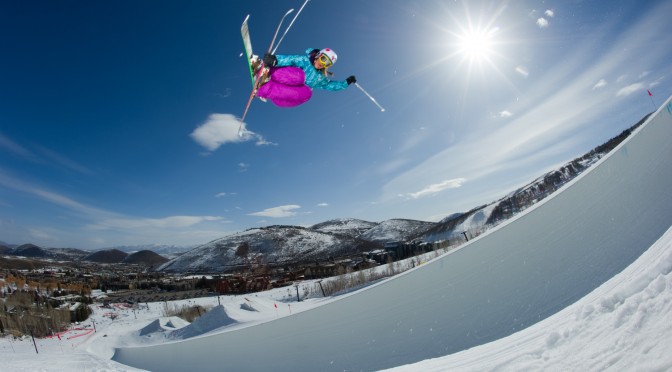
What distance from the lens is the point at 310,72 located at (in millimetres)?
3873

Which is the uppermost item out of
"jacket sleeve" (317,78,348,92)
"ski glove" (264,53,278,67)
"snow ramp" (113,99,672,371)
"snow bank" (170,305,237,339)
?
"ski glove" (264,53,278,67)

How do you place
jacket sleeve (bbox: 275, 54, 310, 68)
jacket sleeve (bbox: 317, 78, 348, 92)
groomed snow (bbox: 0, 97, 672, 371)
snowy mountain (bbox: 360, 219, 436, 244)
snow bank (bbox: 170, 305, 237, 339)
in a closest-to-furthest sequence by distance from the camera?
groomed snow (bbox: 0, 97, 672, 371), jacket sleeve (bbox: 275, 54, 310, 68), jacket sleeve (bbox: 317, 78, 348, 92), snow bank (bbox: 170, 305, 237, 339), snowy mountain (bbox: 360, 219, 436, 244)

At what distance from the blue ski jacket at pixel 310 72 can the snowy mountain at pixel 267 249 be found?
78.3 metres

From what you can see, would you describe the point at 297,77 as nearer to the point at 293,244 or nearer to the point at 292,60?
the point at 292,60

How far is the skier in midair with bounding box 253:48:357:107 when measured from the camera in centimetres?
376

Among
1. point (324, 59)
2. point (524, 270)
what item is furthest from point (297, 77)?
point (524, 270)

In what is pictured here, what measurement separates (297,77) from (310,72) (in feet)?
0.57

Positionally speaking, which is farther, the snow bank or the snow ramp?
the snow bank

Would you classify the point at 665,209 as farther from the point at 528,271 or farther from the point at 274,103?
the point at 274,103

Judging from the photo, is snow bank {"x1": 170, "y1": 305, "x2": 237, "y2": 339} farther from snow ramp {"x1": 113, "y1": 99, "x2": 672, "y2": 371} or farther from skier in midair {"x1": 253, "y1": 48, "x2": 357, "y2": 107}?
skier in midair {"x1": 253, "y1": 48, "x2": 357, "y2": 107}

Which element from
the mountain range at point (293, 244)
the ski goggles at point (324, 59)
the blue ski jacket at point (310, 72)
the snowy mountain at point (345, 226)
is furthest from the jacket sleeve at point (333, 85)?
the snowy mountain at point (345, 226)

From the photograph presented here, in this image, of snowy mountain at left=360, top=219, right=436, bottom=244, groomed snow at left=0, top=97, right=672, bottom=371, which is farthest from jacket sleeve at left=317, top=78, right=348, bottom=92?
snowy mountain at left=360, top=219, right=436, bottom=244

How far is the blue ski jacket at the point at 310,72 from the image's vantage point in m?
3.74

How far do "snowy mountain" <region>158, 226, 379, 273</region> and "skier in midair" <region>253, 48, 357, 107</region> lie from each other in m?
78.3
